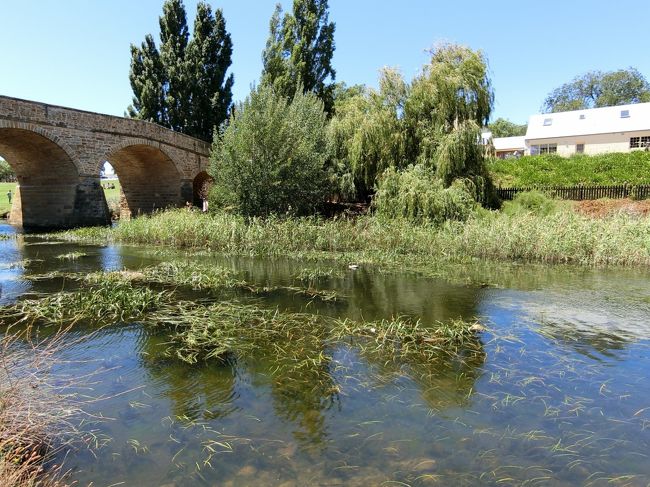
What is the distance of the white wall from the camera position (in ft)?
121

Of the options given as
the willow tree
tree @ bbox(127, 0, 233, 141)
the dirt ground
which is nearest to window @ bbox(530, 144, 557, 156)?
the dirt ground

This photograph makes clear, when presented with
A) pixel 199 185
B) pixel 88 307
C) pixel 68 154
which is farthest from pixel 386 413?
pixel 199 185

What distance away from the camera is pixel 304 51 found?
24859 millimetres

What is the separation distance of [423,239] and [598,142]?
104 feet

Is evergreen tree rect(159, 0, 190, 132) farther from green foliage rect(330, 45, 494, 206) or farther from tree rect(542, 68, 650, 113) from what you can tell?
tree rect(542, 68, 650, 113)

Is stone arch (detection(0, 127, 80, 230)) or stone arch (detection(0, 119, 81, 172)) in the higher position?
stone arch (detection(0, 119, 81, 172))

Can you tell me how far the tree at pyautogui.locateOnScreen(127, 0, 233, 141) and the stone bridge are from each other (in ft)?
14.9

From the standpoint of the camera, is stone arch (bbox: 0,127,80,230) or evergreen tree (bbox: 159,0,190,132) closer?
stone arch (bbox: 0,127,80,230)

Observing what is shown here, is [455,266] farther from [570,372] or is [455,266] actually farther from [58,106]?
[58,106]

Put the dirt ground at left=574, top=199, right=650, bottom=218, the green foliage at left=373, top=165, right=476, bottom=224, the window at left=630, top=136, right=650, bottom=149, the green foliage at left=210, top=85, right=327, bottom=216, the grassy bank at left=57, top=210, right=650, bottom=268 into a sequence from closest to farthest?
1. the grassy bank at left=57, top=210, right=650, bottom=268
2. the green foliage at left=373, top=165, right=476, bottom=224
3. the green foliage at left=210, top=85, right=327, bottom=216
4. the dirt ground at left=574, top=199, right=650, bottom=218
5. the window at left=630, top=136, right=650, bottom=149

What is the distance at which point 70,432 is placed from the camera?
3834 millimetres

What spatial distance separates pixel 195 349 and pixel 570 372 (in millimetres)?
4329

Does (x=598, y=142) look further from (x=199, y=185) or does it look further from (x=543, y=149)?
(x=199, y=185)

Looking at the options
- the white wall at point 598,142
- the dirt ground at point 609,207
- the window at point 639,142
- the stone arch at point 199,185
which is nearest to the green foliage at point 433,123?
the dirt ground at point 609,207
